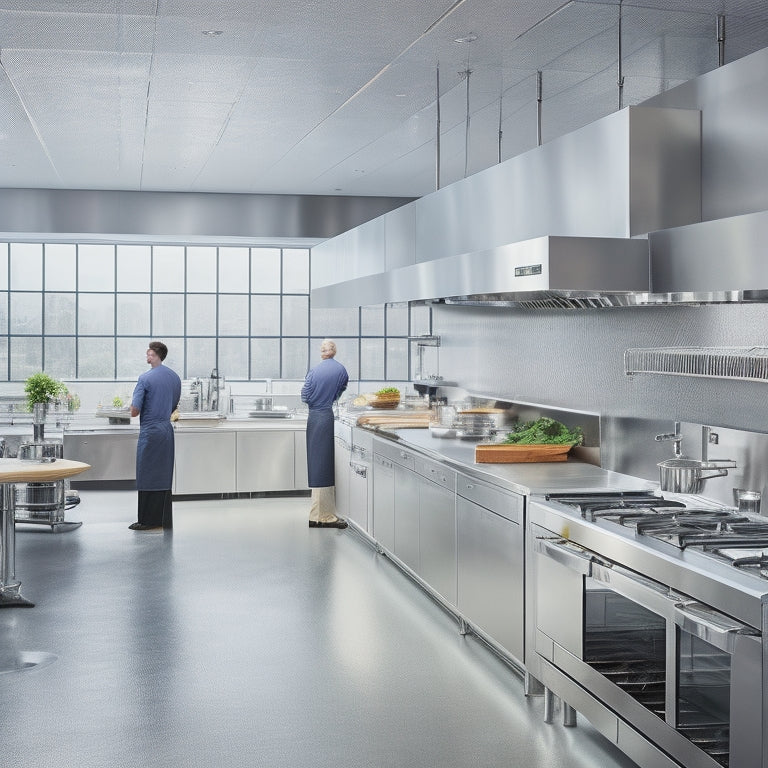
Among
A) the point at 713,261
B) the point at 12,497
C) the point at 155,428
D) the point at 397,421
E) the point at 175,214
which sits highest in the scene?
the point at 175,214

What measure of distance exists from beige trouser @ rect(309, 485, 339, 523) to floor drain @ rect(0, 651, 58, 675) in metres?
3.38

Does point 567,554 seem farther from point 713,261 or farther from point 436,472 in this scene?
point 436,472

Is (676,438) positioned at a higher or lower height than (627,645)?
higher

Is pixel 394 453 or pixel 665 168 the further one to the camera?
pixel 394 453

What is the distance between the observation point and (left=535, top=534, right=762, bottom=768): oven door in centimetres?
248

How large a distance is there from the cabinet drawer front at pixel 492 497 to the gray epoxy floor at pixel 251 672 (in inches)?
28.6

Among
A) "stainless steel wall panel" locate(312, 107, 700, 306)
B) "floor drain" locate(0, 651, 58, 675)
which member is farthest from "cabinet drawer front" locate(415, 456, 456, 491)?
"floor drain" locate(0, 651, 58, 675)

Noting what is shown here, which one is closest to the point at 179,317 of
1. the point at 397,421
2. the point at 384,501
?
the point at 397,421

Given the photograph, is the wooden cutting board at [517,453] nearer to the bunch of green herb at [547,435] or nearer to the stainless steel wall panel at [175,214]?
the bunch of green herb at [547,435]

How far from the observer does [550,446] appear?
16.3 ft

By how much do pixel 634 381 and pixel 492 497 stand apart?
3.00 feet

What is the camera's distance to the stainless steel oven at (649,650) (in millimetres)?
2482

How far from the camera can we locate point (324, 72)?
5082mm

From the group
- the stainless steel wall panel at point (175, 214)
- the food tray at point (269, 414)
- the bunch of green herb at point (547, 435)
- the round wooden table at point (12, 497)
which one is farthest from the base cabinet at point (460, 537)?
the stainless steel wall panel at point (175, 214)
